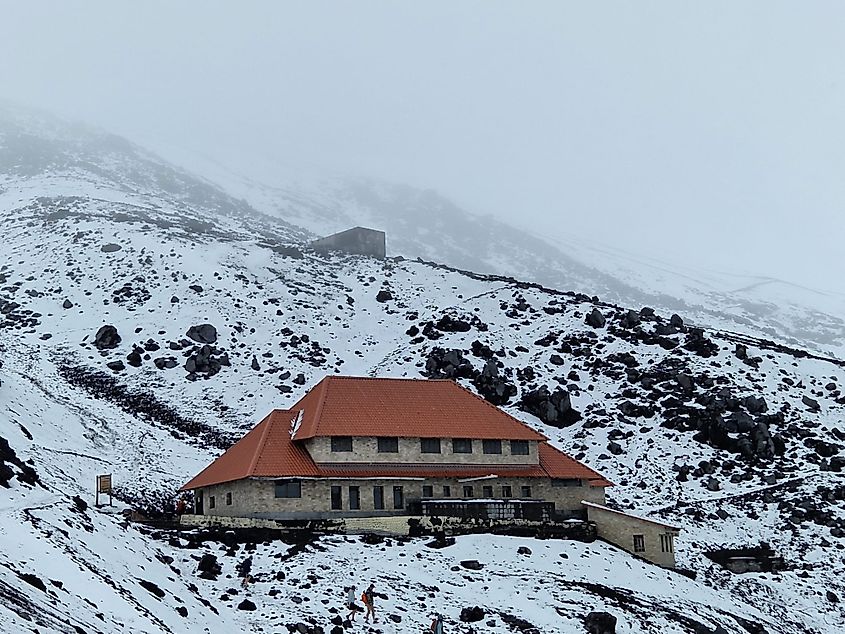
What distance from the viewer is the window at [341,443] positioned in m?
46.8

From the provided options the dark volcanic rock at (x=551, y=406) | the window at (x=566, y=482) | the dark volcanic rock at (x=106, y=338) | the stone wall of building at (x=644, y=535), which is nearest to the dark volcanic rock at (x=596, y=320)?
the dark volcanic rock at (x=551, y=406)

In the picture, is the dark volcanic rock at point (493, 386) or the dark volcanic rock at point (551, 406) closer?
the dark volcanic rock at point (551, 406)

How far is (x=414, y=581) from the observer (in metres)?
34.3

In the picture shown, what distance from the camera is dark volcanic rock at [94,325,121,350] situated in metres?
77.6

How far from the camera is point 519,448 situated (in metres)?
51.1

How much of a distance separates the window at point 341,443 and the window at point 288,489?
3238 mm

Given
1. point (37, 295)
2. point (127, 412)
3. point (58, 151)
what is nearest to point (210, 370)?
point (127, 412)

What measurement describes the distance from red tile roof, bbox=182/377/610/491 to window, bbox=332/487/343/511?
849 mm

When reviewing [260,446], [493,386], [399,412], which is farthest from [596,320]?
[260,446]

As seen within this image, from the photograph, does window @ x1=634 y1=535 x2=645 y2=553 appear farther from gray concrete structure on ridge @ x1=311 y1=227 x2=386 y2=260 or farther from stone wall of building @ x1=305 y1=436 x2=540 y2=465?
gray concrete structure on ridge @ x1=311 y1=227 x2=386 y2=260

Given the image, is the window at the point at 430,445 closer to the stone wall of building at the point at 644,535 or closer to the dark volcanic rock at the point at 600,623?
the stone wall of building at the point at 644,535

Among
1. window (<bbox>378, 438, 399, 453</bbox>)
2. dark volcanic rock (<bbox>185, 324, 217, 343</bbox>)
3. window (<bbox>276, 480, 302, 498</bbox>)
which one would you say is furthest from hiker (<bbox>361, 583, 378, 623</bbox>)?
dark volcanic rock (<bbox>185, 324, 217, 343</bbox>)

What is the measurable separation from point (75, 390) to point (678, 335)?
52539 millimetres

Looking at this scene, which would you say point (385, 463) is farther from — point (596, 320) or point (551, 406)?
point (596, 320)
